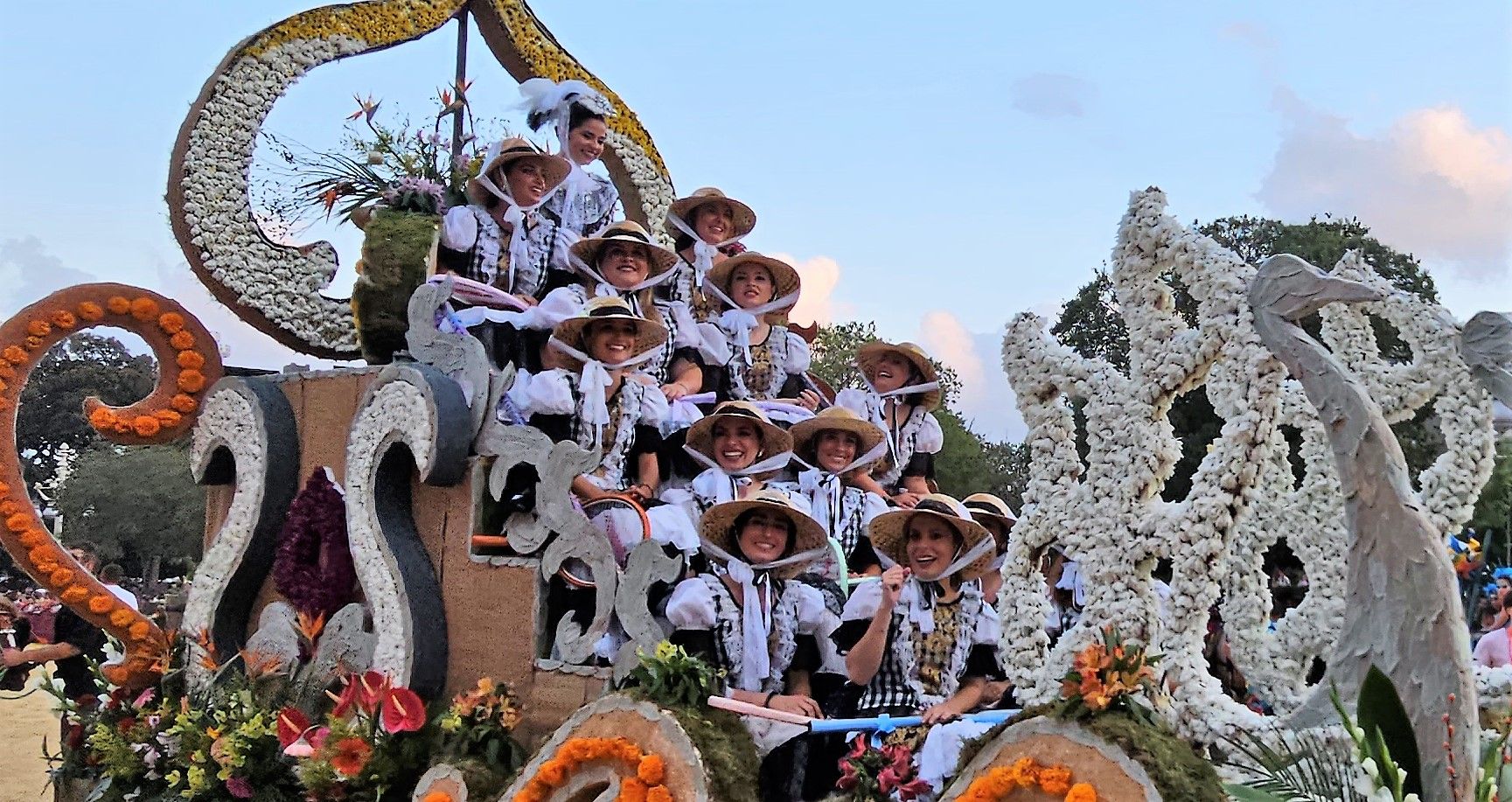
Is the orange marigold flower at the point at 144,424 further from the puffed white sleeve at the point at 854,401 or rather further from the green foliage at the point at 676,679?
the green foliage at the point at 676,679

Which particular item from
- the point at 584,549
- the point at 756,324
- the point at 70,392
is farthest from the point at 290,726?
the point at 70,392

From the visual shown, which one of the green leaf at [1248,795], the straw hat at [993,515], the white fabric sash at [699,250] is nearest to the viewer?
the green leaf at [1248,795]

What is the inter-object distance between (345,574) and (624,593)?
184 cm

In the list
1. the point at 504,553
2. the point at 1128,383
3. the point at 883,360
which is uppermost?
the point at 883,360

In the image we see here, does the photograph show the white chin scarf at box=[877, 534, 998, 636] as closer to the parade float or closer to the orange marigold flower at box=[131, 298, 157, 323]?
the parade float

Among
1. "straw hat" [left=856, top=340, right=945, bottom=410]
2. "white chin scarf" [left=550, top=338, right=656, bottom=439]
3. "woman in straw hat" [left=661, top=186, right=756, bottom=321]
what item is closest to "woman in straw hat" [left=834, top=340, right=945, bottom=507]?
"straw hat" [left=856, top=340, right=945, bottom=410]

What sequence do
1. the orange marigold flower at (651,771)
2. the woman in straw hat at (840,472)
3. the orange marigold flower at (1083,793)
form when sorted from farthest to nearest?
the woman in straw hat at (840,472), the orange marigold flower at (651,771), the orange marigold flower at (1083,793)

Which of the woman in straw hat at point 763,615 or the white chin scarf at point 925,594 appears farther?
the woman in straw hat at point 763,615

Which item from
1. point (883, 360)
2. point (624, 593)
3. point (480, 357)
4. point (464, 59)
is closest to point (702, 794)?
point (624, 593)

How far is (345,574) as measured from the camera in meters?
6.36

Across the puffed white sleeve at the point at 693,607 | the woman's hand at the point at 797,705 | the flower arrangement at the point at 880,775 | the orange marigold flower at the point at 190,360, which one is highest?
the orange marigold flower at the point at 190,360

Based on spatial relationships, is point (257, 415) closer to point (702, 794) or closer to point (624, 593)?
point (624, 593)

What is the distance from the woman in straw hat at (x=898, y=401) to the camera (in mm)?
7094

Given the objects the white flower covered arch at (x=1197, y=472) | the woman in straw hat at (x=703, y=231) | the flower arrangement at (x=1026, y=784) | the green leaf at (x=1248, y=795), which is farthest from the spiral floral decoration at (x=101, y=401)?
the green leaf at (x=1248, y=795)
